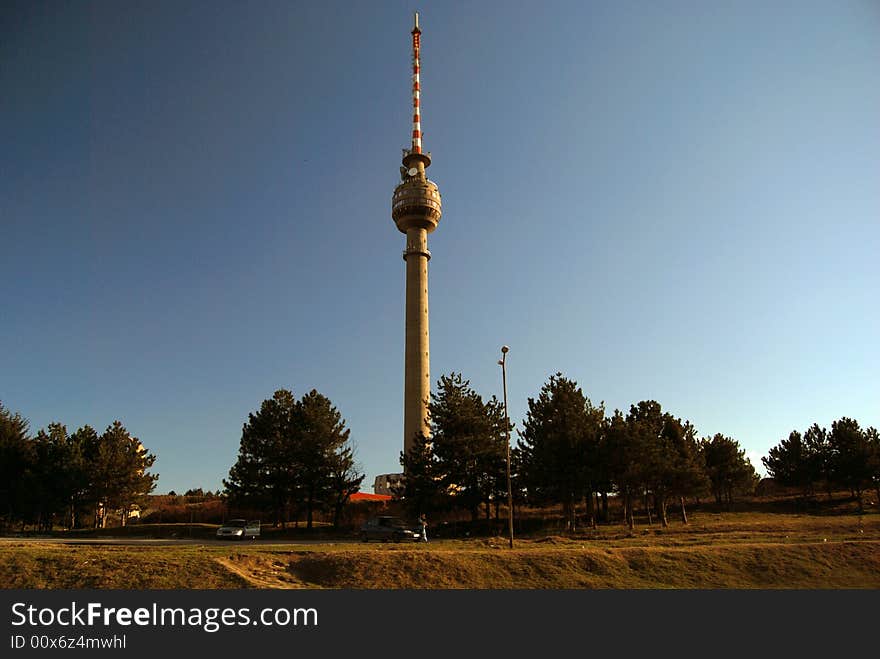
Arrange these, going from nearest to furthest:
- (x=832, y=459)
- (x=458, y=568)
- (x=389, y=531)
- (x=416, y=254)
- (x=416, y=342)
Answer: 1. (x=458, y=568)
2. (x=389, y=531)
3. (x=832, y=459)
4. (x=416, y=342)
5. (x=416, y=254)

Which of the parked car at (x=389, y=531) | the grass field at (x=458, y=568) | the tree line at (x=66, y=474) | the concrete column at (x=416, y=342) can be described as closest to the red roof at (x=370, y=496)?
the concrete column at (x=416, y=342)

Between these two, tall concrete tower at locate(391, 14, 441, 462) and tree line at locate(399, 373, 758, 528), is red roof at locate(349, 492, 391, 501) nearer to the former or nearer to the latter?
tall concrete tower at locate(391, 14, 441, 462)

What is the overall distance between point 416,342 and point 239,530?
Answer: 35.7 m

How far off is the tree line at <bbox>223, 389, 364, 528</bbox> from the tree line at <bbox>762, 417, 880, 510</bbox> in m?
Result: 48.1


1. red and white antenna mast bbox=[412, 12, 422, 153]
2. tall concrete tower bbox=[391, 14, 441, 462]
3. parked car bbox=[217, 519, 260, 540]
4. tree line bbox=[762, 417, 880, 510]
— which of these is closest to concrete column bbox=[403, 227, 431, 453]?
tall concrete tower bbox=[391, 14, 441, 462]

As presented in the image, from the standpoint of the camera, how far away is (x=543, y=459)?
44.9m

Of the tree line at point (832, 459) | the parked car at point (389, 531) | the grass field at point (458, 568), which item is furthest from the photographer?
the tree line at point (832, 459)

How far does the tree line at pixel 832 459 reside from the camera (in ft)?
199

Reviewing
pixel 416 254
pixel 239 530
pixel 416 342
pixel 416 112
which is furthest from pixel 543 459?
pixel 416 112

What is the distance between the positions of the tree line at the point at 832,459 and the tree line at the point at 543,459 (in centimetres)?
2162

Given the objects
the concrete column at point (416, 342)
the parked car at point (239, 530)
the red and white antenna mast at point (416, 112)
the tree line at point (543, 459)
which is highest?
the red and white antenna mast at point (416, 112)

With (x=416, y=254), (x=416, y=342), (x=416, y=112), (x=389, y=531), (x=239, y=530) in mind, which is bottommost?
(x=239, y=530)

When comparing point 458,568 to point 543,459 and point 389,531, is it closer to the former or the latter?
point 389,531

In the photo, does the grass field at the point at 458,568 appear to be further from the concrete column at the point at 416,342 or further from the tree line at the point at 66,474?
the concrete column at the point at 416,342
